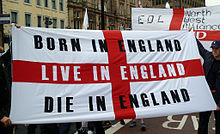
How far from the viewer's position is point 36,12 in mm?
31344

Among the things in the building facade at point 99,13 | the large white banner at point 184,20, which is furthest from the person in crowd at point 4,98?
the building facade at point 99,13

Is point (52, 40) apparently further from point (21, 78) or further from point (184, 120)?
point (184, 120)

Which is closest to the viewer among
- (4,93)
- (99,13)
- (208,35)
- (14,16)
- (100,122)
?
(4,93)

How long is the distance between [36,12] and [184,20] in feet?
87.6

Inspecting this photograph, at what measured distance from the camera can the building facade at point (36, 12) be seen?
27.7 m

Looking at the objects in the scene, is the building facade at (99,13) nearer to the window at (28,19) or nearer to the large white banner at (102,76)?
the window at (28,19)

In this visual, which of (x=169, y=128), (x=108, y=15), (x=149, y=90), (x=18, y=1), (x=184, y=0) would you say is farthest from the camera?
(x=184, y=0)

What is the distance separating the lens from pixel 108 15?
1950 inches

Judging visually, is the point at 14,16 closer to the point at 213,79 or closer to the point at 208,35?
the point at 208,35

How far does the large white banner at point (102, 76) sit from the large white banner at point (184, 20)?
3.50 metres

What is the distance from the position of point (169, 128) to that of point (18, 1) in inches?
1057

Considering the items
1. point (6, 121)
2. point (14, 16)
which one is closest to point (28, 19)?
point (14, 16)

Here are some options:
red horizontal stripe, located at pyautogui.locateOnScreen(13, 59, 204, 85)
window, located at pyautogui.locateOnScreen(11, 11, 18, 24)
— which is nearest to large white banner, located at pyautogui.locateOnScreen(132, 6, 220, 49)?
red horizontal stripe, located at pyautogui.locateOnScreen(13, 59, 204, 85)

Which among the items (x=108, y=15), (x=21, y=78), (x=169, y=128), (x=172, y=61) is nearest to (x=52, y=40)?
(x=21, y=78)
